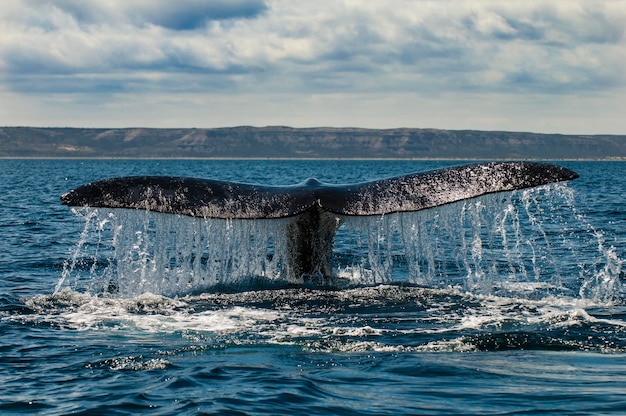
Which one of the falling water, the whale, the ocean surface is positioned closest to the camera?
the ocean surface

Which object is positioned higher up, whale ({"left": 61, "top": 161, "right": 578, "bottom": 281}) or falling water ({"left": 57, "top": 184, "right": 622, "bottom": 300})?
whale ({"left": 61, "top": 161, "right": 578, "bottom": 281})

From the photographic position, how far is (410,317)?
8.69m

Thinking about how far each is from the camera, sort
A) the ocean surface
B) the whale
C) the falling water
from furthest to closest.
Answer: the falling water < the whale < the ocean surface

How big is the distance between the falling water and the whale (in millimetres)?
131

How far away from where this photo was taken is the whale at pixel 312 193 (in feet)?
26.5

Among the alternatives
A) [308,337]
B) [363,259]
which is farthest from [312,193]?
[363,259]

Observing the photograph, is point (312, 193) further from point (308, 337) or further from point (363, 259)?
point (363, 259)

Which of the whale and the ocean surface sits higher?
the whale

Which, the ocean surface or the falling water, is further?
the falling water

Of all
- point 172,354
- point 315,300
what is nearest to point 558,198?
point 315,300

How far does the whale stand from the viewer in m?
8.07

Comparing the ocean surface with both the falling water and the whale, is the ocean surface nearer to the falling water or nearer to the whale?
the falling water

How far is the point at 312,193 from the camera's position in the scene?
877 cm

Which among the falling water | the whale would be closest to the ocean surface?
the falling water
